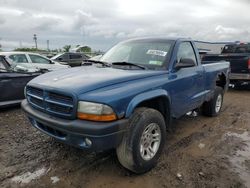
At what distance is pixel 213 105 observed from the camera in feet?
20.2

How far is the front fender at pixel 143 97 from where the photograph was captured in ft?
10.4

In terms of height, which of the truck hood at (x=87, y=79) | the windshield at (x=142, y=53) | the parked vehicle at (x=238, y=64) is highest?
the windshield at (x=142, y=53)

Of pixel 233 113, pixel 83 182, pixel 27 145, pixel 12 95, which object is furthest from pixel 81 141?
pixel 233 113

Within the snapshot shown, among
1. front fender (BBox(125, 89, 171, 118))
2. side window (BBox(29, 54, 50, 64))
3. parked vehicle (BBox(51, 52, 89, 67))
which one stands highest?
front fender (BBox(125, 89, 171, 118))

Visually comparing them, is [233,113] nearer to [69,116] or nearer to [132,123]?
[132,123]

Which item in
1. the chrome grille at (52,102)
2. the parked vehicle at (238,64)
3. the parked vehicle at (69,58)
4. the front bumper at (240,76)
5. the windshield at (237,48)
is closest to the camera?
the chrome grille at (52,102)

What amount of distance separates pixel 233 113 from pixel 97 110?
4.92 m

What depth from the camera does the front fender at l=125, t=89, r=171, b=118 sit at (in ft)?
10.4

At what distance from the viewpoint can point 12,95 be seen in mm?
6379

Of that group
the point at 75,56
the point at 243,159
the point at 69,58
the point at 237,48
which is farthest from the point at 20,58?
the point at 243,159

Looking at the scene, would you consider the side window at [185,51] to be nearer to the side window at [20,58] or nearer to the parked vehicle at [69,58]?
the side window at [20,58]

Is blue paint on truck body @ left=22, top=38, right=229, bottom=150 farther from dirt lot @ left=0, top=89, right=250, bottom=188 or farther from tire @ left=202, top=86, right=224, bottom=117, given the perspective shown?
tire @ left=202, top=86, right=224, bottom=117

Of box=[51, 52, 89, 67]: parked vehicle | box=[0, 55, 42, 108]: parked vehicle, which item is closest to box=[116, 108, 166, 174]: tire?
box=[0, 55, 42, 108]: parked vehicle

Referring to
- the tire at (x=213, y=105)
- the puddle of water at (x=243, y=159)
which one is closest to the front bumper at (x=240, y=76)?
the tire at (x=213, y=105)
